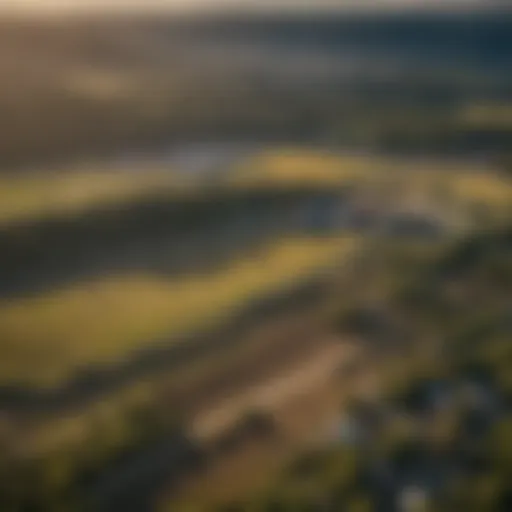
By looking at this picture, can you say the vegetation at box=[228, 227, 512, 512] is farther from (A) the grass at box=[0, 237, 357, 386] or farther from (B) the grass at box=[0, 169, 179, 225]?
(B) the grass at box=[0, 169, 179, 225]

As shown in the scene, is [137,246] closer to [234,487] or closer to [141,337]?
[141,337]

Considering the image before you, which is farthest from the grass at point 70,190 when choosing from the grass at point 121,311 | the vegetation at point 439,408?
the vegetation at point 439,408

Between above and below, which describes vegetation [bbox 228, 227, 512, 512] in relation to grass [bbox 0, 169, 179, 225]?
below

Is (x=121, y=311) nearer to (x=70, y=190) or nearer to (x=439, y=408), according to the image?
(x=70, y=190)

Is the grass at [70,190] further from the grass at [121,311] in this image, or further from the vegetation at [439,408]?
the vegetation at [439,408]

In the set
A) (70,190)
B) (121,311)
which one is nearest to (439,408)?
(121,311)

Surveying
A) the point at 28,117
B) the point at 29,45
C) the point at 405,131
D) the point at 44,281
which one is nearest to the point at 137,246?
the point at 44,281

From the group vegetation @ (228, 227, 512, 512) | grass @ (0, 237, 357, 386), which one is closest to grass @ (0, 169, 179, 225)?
grass @ (0, 237, 357, 386)

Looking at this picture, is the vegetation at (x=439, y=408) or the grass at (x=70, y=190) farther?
the grass at (x=70, y=190)
